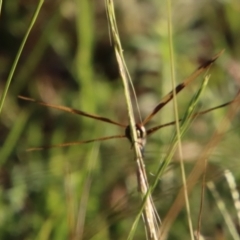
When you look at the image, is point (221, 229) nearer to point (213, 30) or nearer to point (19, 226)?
point (19, 226)

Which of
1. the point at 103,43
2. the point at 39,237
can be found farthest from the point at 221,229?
the point at 103,43

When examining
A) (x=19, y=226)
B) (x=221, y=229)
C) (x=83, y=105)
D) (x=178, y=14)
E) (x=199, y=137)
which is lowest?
(x=221, y=229)

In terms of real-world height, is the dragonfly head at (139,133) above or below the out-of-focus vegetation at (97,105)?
below

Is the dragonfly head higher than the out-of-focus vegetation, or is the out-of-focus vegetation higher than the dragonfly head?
the out-of-focus vegetation

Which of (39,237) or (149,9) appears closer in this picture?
(39,237)

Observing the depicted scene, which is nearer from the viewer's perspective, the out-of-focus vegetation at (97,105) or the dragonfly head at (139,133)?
the dragonfly head at (139,133)

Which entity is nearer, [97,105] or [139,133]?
[139,133]

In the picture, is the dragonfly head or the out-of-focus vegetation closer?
the dragonfly head

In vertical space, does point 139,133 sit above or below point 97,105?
below
